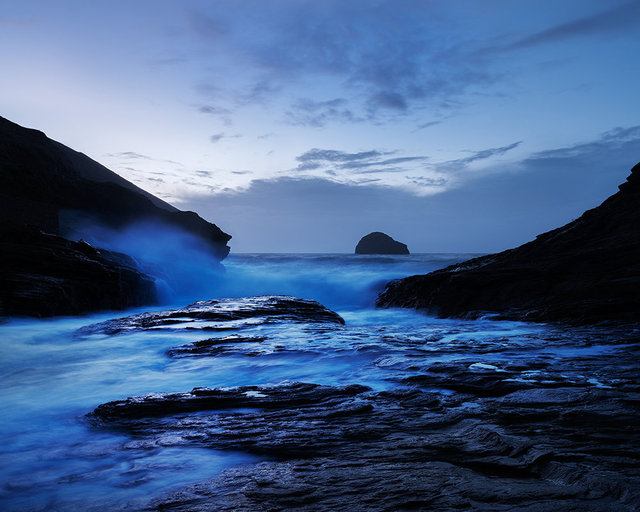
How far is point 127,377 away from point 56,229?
1573cm

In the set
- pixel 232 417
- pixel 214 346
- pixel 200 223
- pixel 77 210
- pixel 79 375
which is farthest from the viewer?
pixel 200 223

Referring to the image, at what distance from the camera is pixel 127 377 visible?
248 inches

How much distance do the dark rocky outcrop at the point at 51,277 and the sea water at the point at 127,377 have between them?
0.76 meters

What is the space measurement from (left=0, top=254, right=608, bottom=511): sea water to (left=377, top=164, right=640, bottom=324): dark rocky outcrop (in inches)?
50.1

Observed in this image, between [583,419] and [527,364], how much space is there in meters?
2.37

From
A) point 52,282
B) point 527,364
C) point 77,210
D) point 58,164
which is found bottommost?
point 527,364

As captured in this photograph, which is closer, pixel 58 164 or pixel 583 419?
pixel 583 419

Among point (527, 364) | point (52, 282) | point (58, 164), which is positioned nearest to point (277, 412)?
point (527, 364)

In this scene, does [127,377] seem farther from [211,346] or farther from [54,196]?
[54,196]

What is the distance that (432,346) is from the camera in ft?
24.7

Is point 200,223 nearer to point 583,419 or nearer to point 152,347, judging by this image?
point 152,347

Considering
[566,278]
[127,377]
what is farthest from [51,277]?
[566,278]

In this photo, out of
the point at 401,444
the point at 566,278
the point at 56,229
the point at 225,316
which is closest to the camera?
the point at 401,444

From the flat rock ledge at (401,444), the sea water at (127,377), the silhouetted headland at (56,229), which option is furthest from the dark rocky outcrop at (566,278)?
the silhouetted headland at (56,229)
